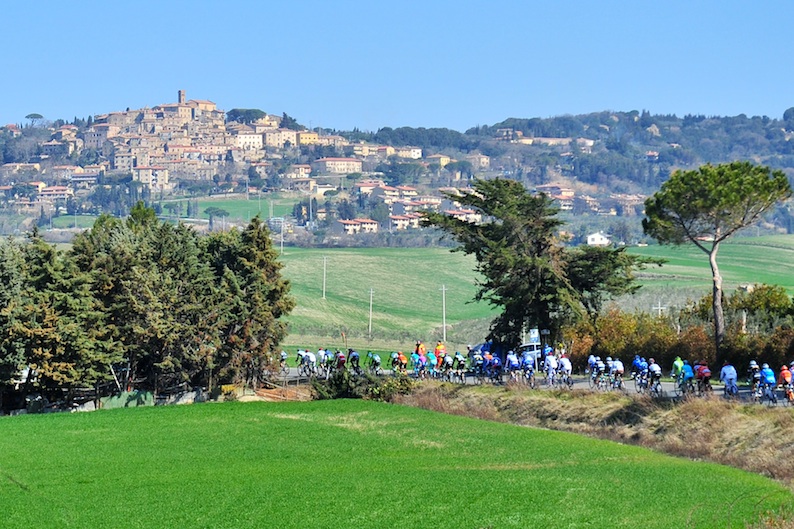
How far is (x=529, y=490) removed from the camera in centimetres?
2330

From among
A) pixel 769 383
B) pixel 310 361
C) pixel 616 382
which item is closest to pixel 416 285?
pixel 310 361

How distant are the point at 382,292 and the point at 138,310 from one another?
79.1 m

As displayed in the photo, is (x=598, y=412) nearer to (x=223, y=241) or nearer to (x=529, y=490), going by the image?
(x=529, y=490)

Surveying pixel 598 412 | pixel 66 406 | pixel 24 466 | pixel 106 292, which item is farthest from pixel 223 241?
pixel 24 466

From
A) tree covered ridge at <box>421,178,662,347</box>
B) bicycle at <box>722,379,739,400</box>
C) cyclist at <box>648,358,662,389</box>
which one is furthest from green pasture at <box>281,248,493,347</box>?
bicycle at <box>722,379,739,400</box>

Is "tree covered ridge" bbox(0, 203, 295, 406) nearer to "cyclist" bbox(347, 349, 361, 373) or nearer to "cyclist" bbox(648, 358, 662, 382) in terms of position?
"cyclist" bbox(347, 349, 361, 373)

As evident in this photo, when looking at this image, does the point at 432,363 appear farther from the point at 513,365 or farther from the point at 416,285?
the point at 416,285

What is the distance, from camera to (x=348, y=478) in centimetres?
2538

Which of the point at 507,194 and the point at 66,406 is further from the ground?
the point at 507,194

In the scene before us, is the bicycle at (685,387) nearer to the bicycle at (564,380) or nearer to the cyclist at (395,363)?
the bicycle at (564,380)

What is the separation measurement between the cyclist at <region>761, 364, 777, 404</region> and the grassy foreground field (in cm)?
449

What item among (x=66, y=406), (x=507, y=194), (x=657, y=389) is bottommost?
(x=66, y=406)

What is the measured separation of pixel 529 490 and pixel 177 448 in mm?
10933

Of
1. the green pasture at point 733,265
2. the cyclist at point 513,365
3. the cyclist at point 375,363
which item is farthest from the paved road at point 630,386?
the green pasture at point 733,265
